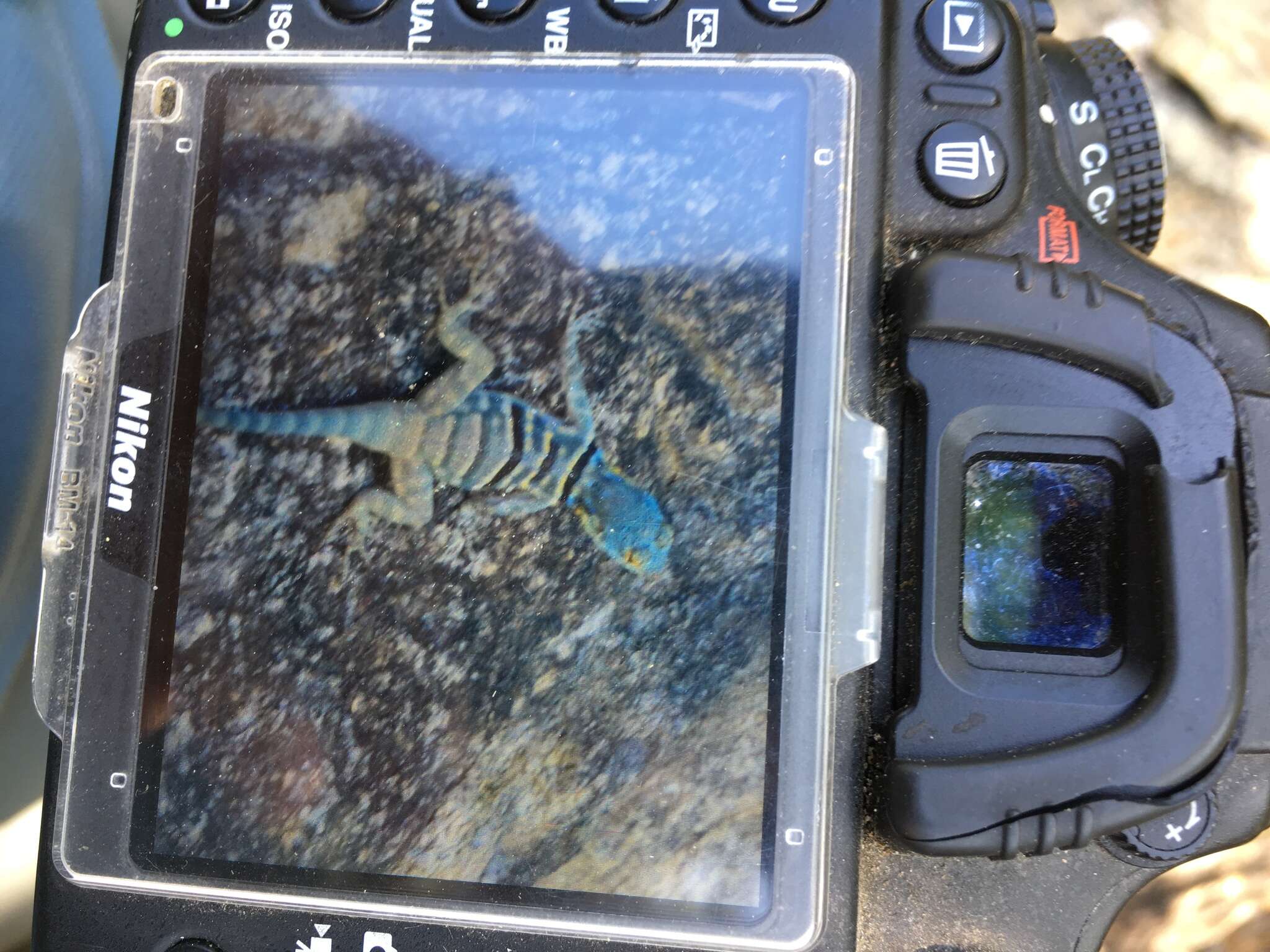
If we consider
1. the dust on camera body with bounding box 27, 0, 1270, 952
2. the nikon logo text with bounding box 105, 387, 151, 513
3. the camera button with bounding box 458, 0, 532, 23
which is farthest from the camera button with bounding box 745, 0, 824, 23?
the nikon logo text with bounding box 105, 387, 151, 513

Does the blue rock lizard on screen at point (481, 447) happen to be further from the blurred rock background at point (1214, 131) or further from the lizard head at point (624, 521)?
the blurred rock background at point (1214, 131)

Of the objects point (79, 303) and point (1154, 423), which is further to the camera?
point (79, 303)

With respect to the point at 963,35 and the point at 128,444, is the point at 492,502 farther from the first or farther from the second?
the point at 963,35

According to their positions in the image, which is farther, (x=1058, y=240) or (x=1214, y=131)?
(x=1214, y=131)

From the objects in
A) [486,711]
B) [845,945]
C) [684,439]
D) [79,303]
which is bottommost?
[845,945]

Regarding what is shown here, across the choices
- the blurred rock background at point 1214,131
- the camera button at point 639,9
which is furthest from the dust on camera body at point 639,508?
the blurred rock background at point 1214,131

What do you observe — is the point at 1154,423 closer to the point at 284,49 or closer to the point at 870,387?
the point at 870,387

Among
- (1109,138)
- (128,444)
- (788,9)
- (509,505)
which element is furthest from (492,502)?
(1109,138)

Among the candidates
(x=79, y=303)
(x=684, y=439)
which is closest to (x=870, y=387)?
(x=684, y=439)
